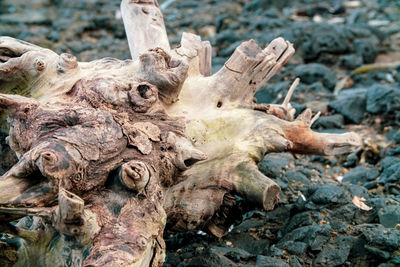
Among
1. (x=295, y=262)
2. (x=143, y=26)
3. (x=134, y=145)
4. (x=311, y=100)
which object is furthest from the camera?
(x=311, y=100)

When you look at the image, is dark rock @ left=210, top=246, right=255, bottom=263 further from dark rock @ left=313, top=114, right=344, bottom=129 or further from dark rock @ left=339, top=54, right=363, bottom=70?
dark rock @ left=339, top=54, right=363, bottom=70

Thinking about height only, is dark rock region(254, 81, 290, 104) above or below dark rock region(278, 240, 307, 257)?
below

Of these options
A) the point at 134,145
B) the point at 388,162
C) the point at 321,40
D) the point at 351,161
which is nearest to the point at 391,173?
the point at 388,162

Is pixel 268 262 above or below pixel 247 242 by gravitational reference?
above

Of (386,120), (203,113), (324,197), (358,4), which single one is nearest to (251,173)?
(203,113)

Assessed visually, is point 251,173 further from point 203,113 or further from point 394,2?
Result: point 394,2

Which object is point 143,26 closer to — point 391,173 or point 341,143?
point 341,143

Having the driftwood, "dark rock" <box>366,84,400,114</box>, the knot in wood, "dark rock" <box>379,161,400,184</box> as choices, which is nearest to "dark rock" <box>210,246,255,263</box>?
the driftwood
